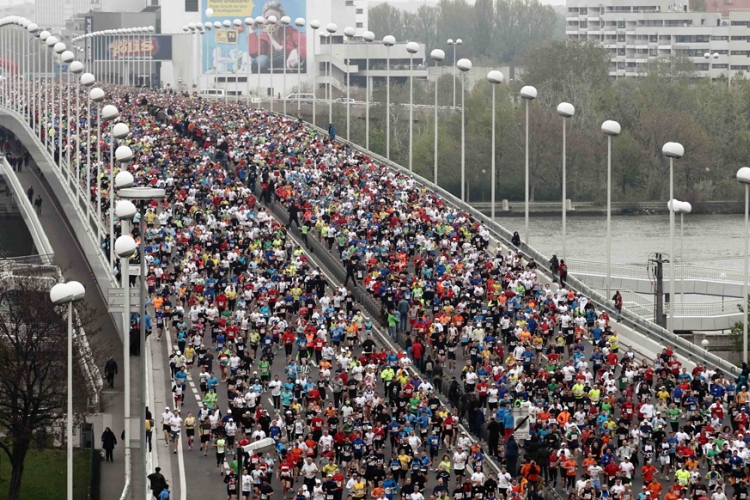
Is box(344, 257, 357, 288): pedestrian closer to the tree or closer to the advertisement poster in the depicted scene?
the tree

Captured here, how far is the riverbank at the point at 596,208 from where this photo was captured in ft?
339

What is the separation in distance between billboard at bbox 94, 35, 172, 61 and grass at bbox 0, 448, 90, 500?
4470 inches

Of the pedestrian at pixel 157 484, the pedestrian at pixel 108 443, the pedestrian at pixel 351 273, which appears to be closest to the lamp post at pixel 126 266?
the pedestrian at pixel 108 443

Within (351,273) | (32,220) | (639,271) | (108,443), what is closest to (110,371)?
(351,273)

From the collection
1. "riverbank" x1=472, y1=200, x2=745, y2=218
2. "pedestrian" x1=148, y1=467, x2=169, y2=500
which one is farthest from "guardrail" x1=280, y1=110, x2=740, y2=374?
"riverbank" x1=472, y1=200, x2=745, y2=218

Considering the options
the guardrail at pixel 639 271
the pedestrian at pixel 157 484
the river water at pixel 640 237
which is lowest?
the river water at pixel 640 237

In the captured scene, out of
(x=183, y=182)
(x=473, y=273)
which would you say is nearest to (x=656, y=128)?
(x=183, y=182)

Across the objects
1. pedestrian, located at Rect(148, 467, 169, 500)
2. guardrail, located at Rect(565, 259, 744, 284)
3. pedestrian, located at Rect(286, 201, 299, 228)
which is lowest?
guardrail, located at Rect(565, 259, 744, 284)

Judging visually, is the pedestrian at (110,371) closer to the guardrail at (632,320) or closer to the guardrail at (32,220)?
the guardrail at (632,320)

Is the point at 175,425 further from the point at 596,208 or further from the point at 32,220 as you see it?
the point at 596,208

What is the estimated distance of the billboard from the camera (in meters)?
158

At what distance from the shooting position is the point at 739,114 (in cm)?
12150

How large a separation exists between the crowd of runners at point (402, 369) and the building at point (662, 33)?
424 ft

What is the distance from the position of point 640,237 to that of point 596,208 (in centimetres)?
1070
